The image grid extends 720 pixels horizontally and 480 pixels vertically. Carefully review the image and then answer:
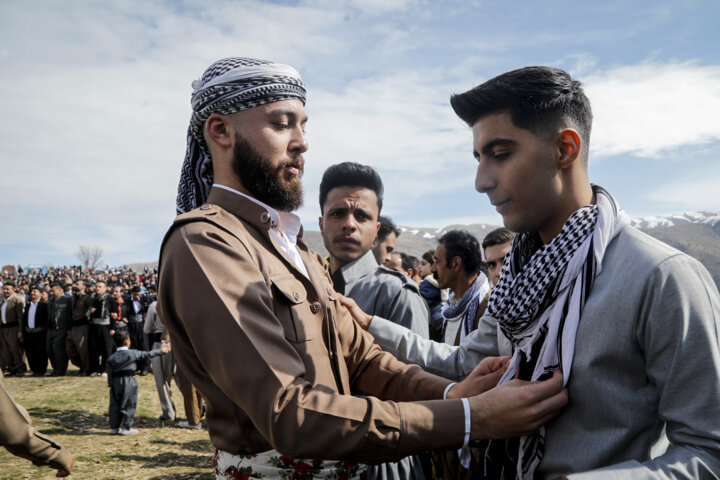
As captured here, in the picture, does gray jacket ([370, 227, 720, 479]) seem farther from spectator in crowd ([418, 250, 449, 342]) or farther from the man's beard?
spectator in crowd ([418, 250, 449, 342])

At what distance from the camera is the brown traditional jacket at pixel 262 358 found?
156 cm

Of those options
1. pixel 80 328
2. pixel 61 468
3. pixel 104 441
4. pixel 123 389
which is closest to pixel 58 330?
pixel 80 328

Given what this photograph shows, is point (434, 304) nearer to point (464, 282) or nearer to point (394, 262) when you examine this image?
point (394, 262)

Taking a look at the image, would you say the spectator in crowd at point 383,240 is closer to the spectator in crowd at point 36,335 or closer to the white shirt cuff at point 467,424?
the white shirt cuff at point 467,424

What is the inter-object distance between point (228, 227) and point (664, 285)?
141 centimetres

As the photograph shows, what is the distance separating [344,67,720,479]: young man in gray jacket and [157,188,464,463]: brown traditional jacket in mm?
362

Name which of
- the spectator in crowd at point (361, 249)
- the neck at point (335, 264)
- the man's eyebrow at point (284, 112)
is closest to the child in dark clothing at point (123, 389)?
the neck at point (335, 264)

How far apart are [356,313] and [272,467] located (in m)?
0.92

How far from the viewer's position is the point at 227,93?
2094mm

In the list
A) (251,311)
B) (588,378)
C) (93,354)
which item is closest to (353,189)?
(251,311)

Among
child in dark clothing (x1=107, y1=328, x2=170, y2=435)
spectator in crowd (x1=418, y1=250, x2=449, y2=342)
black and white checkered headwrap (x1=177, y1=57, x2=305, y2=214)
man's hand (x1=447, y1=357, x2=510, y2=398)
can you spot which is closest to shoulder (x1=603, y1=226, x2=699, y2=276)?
man's hand (x1=447, y1=357, x2=510, y2=398)

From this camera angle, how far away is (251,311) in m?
1.64

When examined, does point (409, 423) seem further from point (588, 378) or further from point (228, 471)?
point (228, 471)

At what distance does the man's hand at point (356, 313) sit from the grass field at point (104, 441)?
18.2ft
